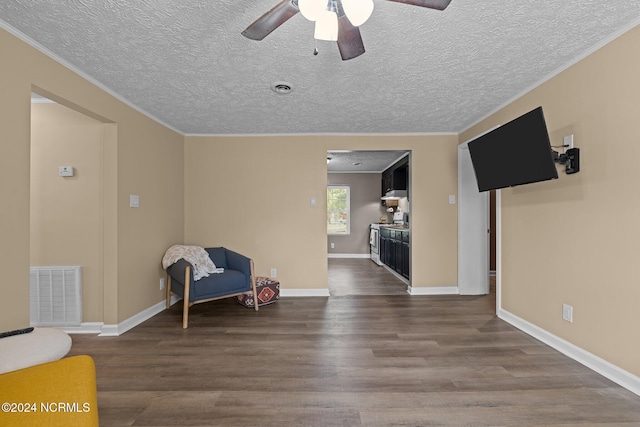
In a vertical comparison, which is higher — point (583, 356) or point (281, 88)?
point (281, 88)

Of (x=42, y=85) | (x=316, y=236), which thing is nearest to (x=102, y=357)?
(x=42, y=85)

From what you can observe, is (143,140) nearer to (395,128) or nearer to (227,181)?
(227,181)

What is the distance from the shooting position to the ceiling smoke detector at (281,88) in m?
2.69

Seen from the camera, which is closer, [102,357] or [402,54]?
[402,54]

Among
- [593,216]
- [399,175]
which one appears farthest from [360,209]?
[593,216]

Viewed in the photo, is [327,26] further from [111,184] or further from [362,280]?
[362,280]

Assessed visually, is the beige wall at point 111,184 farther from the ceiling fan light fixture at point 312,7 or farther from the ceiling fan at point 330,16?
the ceiling fan light fixture at point 312,7

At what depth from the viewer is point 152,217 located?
3.51 m

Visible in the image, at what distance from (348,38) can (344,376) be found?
2198mm

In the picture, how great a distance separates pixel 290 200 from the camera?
4.35m

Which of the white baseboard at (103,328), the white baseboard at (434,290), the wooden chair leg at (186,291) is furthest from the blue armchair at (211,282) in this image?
the white baseboard at (434,290)

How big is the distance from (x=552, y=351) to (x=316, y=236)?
284cm

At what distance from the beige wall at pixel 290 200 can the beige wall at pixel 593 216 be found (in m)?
1.42

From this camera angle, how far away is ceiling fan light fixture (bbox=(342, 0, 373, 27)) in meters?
1.38
